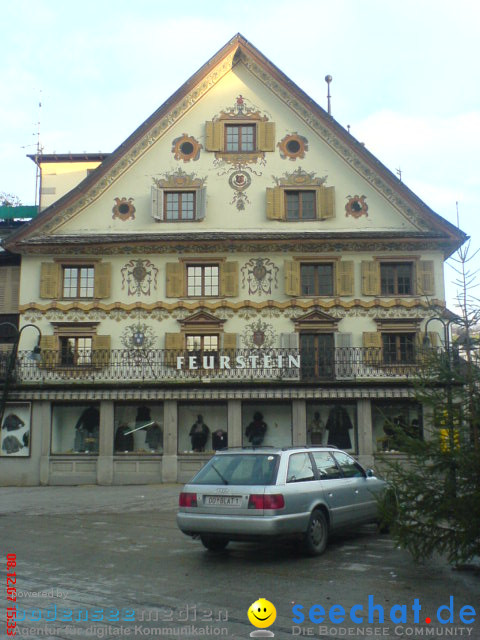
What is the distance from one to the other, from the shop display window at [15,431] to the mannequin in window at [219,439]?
705 cm

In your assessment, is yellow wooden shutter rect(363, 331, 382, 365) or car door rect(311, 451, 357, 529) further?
yellow wooden shutter rect(363, 331, 382, 365)

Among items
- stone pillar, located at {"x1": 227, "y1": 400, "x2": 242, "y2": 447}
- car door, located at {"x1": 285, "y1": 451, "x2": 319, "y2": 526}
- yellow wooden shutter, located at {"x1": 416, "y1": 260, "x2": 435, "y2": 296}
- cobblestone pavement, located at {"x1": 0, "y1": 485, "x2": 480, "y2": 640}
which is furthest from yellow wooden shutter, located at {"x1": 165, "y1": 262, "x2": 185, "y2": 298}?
car door, located at {"x1": 285, "y1": 451, "x2": 319, "y2": 526}

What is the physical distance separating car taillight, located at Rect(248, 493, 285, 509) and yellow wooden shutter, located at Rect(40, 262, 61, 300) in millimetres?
19900

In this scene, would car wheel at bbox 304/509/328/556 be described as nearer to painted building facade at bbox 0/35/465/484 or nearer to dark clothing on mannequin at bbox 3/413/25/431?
painted building facade at bbox 0/35/465/484

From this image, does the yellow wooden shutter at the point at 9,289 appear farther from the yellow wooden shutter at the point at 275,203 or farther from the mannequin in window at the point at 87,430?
the yellow wooden shutter at the point at 275,203

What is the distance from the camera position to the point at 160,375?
27516 mm

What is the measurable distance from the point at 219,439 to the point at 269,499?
58.1ft

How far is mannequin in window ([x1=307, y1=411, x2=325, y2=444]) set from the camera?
27.6m

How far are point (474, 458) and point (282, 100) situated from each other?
23270 mm

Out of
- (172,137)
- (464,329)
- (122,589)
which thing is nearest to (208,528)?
(122,589)

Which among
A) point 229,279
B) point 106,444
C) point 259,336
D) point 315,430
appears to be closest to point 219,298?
point 229,279

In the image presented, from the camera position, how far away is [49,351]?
2788cm

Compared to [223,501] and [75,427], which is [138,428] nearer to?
[75,427]

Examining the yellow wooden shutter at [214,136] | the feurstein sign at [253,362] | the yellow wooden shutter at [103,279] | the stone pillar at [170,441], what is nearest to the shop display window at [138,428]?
the stone pillar at [170,441]
